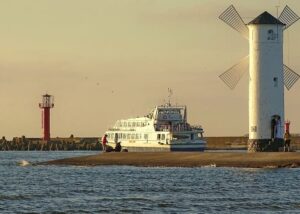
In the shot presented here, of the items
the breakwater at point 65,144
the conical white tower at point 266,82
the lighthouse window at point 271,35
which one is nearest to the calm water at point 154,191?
the conical white tower at point 266,82

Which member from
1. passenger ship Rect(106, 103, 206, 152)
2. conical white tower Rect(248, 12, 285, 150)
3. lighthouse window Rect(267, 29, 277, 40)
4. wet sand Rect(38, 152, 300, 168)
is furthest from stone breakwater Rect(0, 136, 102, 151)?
lighthouse window Rect(267, 29, 277, 40)

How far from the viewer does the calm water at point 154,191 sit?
39.2 meters

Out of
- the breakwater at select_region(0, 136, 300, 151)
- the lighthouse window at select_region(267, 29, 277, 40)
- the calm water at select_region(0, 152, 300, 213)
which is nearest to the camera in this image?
the calm water at select_region(0, 152, 300, 213)

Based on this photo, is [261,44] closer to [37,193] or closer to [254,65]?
[254,65]

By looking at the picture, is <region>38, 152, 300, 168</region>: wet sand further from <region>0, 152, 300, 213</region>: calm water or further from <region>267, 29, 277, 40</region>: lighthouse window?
<region>267, 29, 277, 40</region>: lighthouse window

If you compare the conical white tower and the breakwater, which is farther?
the breakwater

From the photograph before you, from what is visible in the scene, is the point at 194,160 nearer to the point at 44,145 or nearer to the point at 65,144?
the point at 65,144

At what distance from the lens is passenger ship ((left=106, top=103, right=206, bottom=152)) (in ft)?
371

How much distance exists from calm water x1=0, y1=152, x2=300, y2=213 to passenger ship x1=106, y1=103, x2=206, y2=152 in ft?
158

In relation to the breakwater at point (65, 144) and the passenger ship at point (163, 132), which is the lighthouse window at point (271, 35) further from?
the breakwater at point (65, 144)

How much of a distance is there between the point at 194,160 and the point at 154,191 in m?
20.4

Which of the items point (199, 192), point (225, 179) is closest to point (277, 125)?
point (225, 179)

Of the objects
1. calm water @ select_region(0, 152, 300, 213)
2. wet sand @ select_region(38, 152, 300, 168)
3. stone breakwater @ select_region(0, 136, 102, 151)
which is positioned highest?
stone breakwater @ select_region(0, 136, 102, 151)

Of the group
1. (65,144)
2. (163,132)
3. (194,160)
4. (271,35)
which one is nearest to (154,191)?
(194,160)
